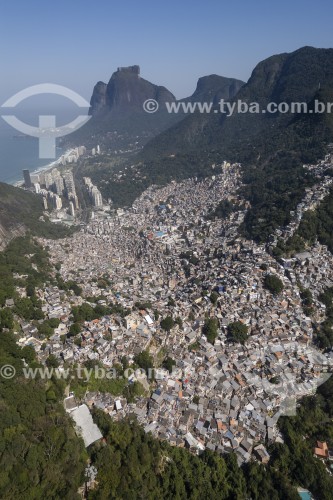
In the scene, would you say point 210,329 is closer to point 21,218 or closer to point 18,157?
point 21,218

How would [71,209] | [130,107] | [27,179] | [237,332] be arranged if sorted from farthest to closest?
1. [130,107]
2. [27,179]
3. [71,209]
4. [237,332]

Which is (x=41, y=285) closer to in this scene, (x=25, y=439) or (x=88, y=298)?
(x=88, y=298)

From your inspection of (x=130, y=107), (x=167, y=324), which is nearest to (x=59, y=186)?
(x=167, y=324)

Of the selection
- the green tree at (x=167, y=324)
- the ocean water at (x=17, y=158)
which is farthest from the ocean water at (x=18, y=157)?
the green tree at (x=167, y=324)

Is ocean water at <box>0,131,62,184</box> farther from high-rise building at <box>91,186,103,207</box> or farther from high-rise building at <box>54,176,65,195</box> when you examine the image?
high-rise building at <box>91,186,103,207</box>

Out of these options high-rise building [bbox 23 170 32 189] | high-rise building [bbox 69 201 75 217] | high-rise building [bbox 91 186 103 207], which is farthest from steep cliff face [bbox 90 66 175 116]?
high-rise building [bbox 69 201 75 217]
